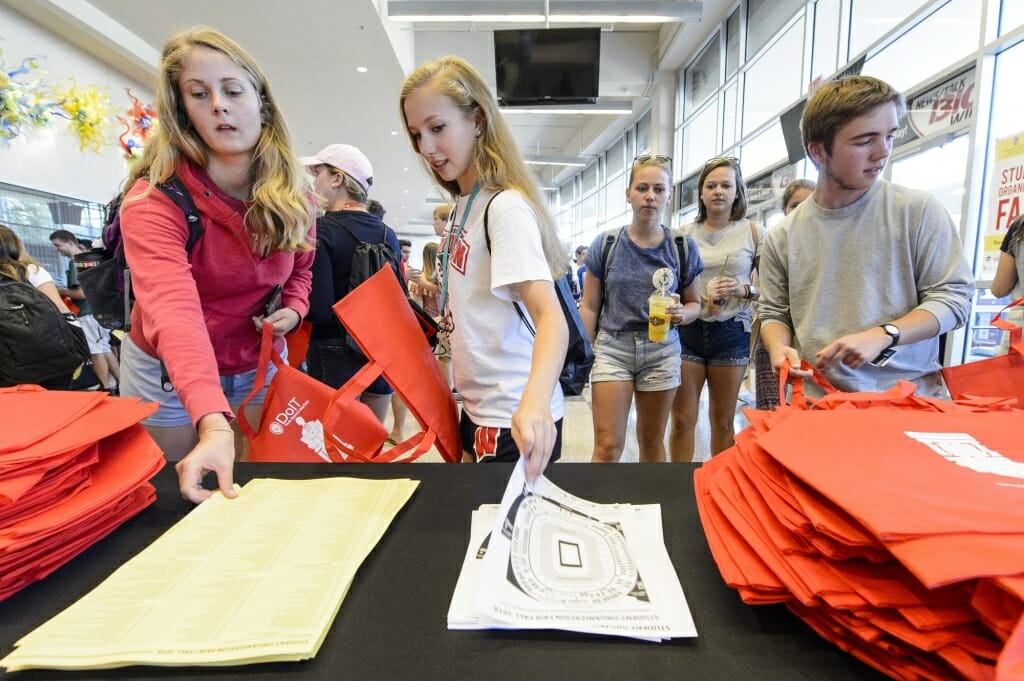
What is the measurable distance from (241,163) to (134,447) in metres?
0.69

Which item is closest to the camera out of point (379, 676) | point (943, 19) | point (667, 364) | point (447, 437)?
point (379, 676)

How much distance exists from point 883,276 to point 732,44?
5978mm

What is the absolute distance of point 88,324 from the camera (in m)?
4.14

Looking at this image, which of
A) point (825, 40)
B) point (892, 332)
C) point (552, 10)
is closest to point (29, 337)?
point (892, 332)

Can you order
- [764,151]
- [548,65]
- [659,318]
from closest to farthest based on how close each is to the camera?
[659,318]
[548,65]
[764,151]

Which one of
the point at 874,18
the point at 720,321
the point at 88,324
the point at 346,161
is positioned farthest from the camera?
the point at 88,324

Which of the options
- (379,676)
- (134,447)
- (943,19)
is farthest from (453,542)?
→ (943,19)

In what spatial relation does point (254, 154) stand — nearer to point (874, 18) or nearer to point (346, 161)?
point (346, 161)

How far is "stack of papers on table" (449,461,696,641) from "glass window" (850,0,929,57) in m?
4.44

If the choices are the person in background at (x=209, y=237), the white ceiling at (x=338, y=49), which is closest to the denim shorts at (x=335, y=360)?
the person in background at (x=209, y=237)

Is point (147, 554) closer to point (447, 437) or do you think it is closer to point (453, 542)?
point (453, 542)

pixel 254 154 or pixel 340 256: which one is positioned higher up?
pixel 254 154

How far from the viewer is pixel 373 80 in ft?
19.4

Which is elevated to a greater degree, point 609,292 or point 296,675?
point 609,292
